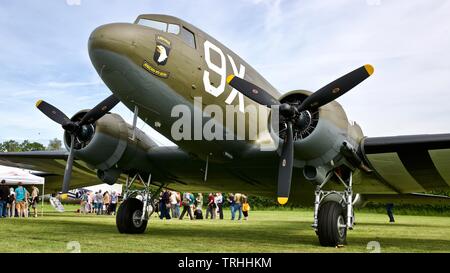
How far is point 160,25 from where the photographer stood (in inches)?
380

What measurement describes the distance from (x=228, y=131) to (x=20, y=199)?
16623 millimetres

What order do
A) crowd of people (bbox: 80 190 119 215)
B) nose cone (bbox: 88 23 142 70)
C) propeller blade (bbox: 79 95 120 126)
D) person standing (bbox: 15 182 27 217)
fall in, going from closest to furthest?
1. nose cone (bbox: 88 23 142 70)
2. propeller blade (bbox: 79 95 120 126)
3. person standing (bbox: 15 182 27 217)
4. crowd of people (bbox: 80 190 119 215)

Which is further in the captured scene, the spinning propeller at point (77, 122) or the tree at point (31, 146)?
the tree at point (31, 146)

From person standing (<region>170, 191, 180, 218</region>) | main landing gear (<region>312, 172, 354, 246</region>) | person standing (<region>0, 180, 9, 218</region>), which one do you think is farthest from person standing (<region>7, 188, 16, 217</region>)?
main landing gear (<region>312, 172, 354, 246</region>)

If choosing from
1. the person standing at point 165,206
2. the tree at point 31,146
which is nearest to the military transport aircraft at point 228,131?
the person standing at point 165,206

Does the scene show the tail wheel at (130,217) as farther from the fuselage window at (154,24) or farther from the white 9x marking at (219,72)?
the fuselage window at (154,24)

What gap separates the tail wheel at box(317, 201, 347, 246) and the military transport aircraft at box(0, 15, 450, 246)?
21 millimetres

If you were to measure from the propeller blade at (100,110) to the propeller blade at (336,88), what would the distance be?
18.0 feet

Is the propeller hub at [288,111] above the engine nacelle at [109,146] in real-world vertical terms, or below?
above

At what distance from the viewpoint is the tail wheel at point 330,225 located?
31.3 feet

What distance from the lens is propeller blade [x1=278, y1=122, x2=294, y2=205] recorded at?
9.56m

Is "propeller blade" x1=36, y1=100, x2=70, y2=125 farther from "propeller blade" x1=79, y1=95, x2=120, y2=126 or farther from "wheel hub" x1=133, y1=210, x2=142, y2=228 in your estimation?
"wheel hub" x1=133, y1=210, x2=142, y2=228

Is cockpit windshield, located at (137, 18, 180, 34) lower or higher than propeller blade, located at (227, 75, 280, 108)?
higher
